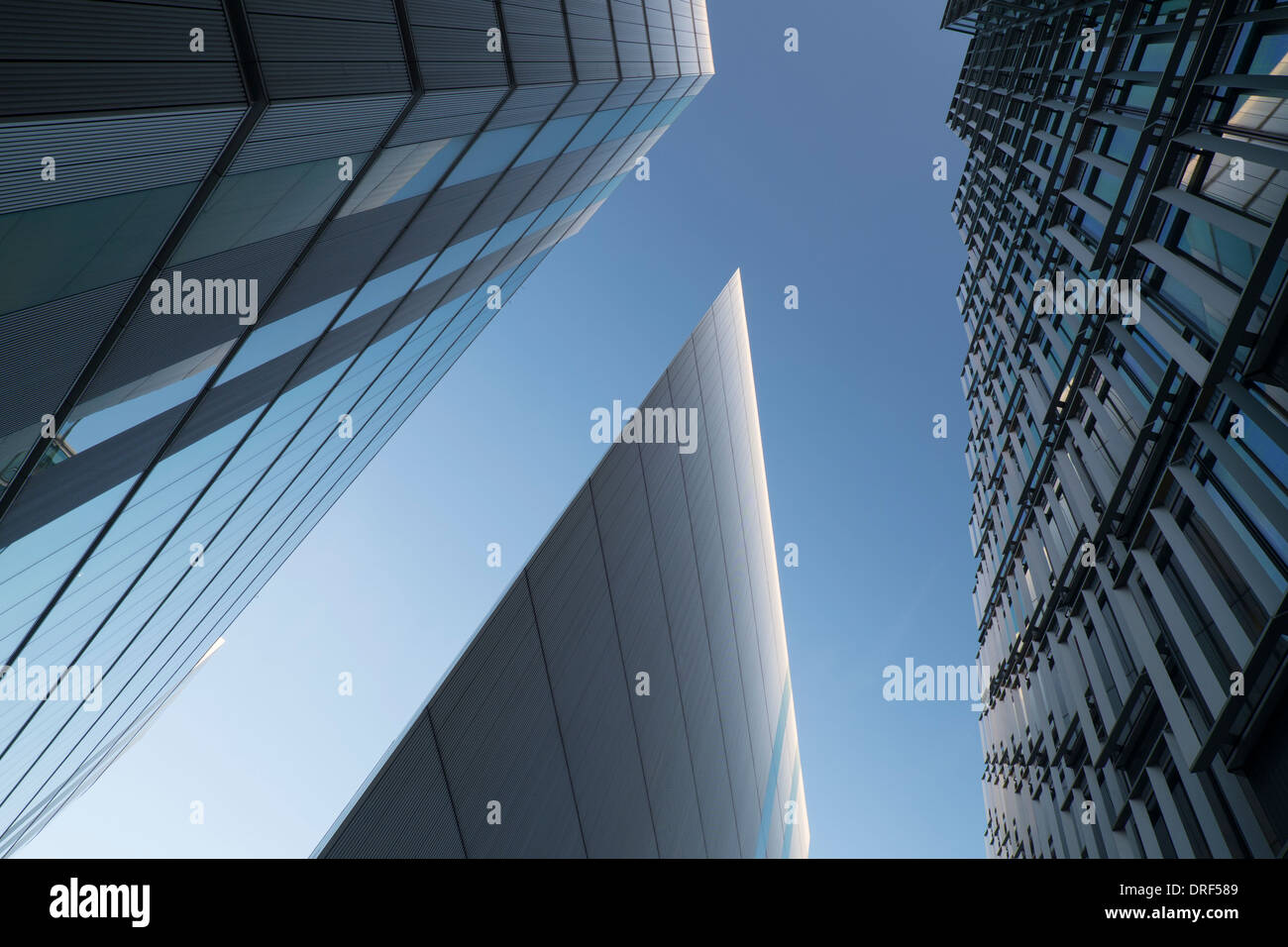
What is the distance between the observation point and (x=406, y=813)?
17.9 feet

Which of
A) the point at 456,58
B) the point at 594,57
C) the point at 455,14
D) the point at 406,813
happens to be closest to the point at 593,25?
the point at 594,57

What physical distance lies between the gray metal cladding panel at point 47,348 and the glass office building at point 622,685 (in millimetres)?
5119

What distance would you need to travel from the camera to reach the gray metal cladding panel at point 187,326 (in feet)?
24.6

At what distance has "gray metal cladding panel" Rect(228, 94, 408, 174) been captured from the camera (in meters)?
6.61

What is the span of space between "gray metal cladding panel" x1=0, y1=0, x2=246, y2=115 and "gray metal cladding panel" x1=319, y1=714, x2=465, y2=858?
18.5ft

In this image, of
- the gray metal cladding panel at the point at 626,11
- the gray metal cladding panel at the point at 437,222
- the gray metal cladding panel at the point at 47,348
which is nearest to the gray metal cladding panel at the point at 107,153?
the gray metal cladding panel at the point at 47,348

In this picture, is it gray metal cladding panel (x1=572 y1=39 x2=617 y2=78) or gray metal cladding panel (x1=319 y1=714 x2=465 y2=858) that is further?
gray metal cladding panel (x1=572 y1=39 x2=617 y2=78)

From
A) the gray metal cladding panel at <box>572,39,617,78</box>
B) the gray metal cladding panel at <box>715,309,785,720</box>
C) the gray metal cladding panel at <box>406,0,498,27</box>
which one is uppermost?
the gray metal cladding panel at <box>572,39,617,78</box>

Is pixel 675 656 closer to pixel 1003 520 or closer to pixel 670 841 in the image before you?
pixel 670 841

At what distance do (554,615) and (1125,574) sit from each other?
12980 mm

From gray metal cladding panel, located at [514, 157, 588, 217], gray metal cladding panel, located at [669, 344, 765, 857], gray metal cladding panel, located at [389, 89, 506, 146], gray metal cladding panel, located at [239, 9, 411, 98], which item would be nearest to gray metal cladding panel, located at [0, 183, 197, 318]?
gray metal cladding panel, located at [239, 9, 411, 98]

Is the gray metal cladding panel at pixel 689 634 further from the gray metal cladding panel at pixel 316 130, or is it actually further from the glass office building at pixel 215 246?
the glass office building at pixel 215 246

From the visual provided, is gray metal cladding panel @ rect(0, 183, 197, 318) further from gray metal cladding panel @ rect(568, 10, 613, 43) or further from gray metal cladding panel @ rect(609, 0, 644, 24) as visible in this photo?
gray metal cladding panel @ rect(609, 0, 644, 24)

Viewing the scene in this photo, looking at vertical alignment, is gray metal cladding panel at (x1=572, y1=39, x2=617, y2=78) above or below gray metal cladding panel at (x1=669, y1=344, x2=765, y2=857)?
above
